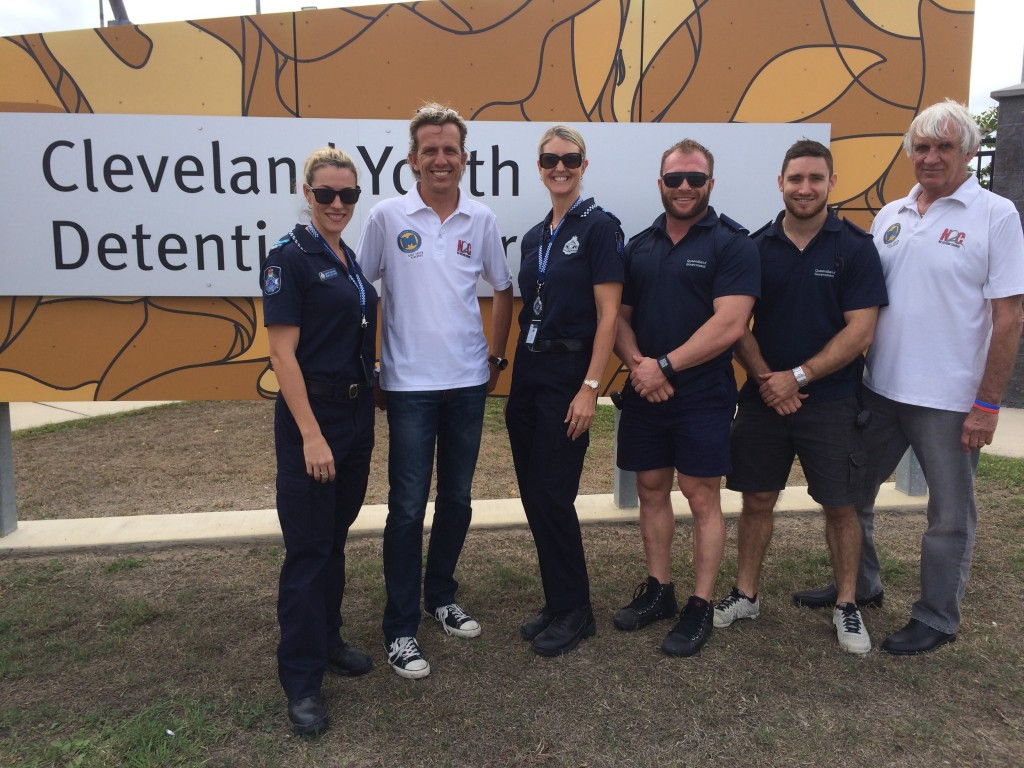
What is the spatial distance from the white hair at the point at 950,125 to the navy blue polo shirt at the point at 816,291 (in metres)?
0.42

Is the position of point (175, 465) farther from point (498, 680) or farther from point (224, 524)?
point (498, 680)

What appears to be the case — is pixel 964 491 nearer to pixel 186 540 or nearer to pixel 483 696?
pixel 483 696

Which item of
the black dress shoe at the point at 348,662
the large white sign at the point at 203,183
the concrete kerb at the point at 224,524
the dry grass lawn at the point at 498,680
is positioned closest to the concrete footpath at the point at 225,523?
the concrete kerb at the point at 224,524

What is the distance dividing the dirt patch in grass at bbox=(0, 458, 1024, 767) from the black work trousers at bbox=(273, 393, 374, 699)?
25 centimetres

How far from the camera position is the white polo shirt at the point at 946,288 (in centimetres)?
281

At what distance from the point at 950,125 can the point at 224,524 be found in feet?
13.8

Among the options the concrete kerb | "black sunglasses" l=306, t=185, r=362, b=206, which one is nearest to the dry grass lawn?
the concrete kerb

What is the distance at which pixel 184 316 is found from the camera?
398 centimetres

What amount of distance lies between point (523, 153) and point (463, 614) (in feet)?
7.56

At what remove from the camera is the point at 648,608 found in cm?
335

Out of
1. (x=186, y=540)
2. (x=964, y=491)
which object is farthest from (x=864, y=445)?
(x=186, y=540)

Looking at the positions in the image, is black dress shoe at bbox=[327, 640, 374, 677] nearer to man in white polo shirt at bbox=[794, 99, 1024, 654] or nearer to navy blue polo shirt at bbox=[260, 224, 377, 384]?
navy blue polo shirt at bbox=[260, 224, 377, 384]

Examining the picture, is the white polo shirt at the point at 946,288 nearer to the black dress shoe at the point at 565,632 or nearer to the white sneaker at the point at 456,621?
the black dress shoe at the point at 565,632

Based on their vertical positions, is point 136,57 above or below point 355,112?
above
